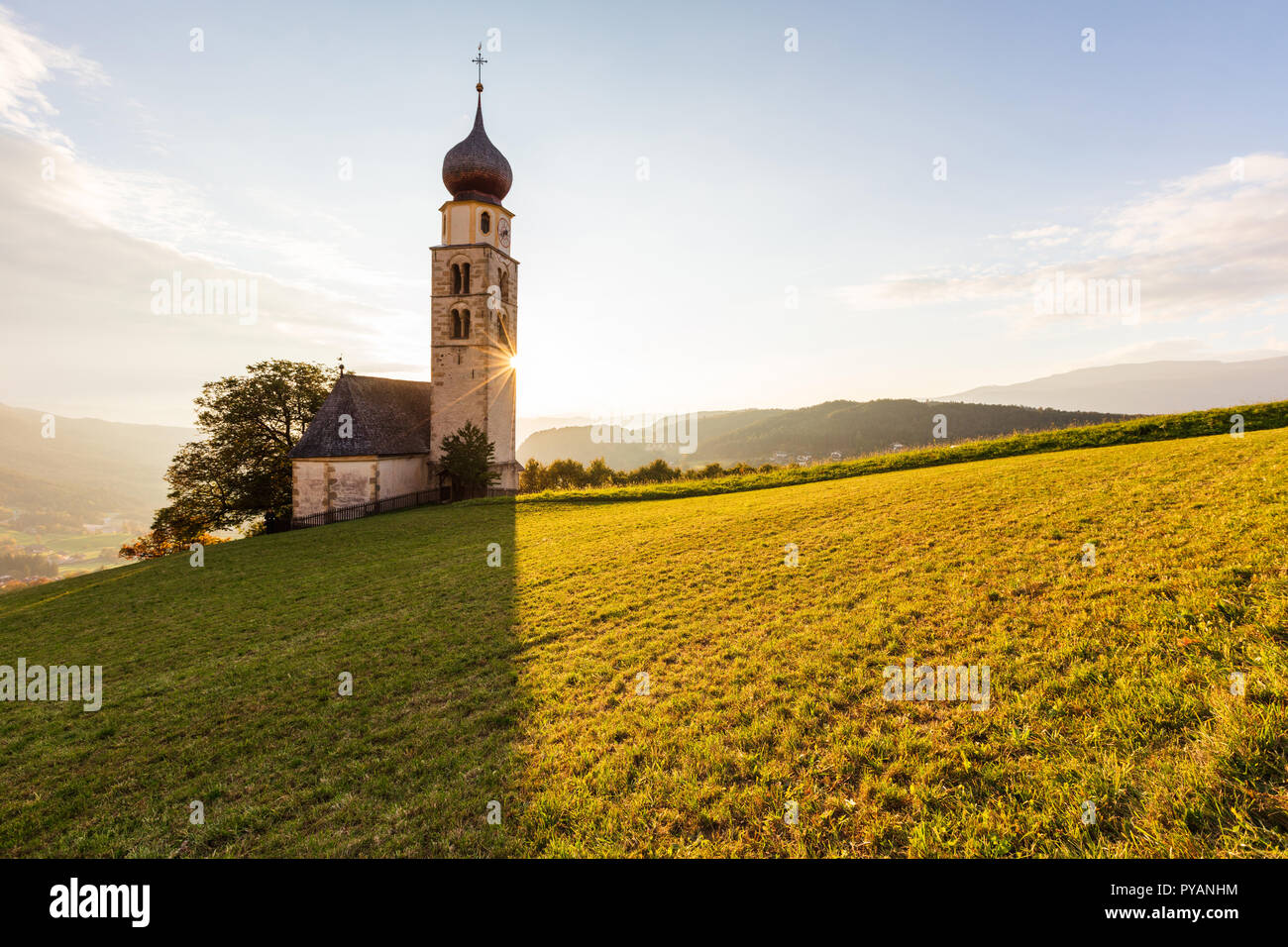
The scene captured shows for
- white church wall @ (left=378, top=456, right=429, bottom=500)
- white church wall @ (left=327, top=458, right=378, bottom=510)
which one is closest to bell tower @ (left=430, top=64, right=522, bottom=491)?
white church wall @ (left=378, top=456, right=429, bottom=500)

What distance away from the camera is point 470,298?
38.8 m

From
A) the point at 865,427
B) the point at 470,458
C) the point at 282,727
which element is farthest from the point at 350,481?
the point at 865,427

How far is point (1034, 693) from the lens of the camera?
466cm

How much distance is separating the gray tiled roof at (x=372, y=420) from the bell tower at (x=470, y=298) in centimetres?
175

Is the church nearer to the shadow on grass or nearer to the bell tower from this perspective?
the bell tower

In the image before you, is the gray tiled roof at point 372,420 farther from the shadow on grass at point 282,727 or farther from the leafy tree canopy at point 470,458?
the shadow on grass at point 282,727

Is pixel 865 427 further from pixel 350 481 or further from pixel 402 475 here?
pixel 350 481

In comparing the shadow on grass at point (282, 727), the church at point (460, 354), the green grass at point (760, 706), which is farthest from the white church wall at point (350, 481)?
the green grass at point (760, 706)

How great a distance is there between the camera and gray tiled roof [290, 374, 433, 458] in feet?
114

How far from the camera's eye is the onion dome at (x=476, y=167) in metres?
38.1

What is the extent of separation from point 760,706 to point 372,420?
38.1 metres

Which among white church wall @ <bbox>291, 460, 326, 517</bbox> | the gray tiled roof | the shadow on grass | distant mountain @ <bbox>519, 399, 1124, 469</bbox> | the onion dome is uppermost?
the onion dome

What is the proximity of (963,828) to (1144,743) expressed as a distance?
1644mm
